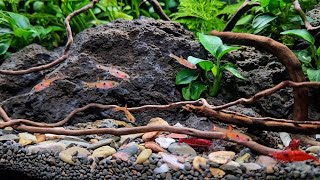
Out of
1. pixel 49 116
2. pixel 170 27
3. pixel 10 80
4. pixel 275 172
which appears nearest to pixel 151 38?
pixel 170 27

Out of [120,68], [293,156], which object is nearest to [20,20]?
[120,68]

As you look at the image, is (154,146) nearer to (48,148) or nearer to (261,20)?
(48,148)

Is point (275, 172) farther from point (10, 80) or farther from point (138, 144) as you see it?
point (10, 80)

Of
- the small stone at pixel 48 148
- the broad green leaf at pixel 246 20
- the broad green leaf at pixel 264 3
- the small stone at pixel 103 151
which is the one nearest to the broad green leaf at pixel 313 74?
the broad green leaf at pixel 264 3

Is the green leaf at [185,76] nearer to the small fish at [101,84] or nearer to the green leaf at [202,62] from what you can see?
the green leaf at [202,62]

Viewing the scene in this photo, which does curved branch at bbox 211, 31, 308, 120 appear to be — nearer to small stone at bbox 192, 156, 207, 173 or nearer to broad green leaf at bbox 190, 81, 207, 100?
broad green leaf at bbox 190, 81, 207, 100

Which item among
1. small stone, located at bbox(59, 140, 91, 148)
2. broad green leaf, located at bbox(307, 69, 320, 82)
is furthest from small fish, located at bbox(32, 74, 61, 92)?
broad green leaf, located at bbox(307, 69, 320, 82)
